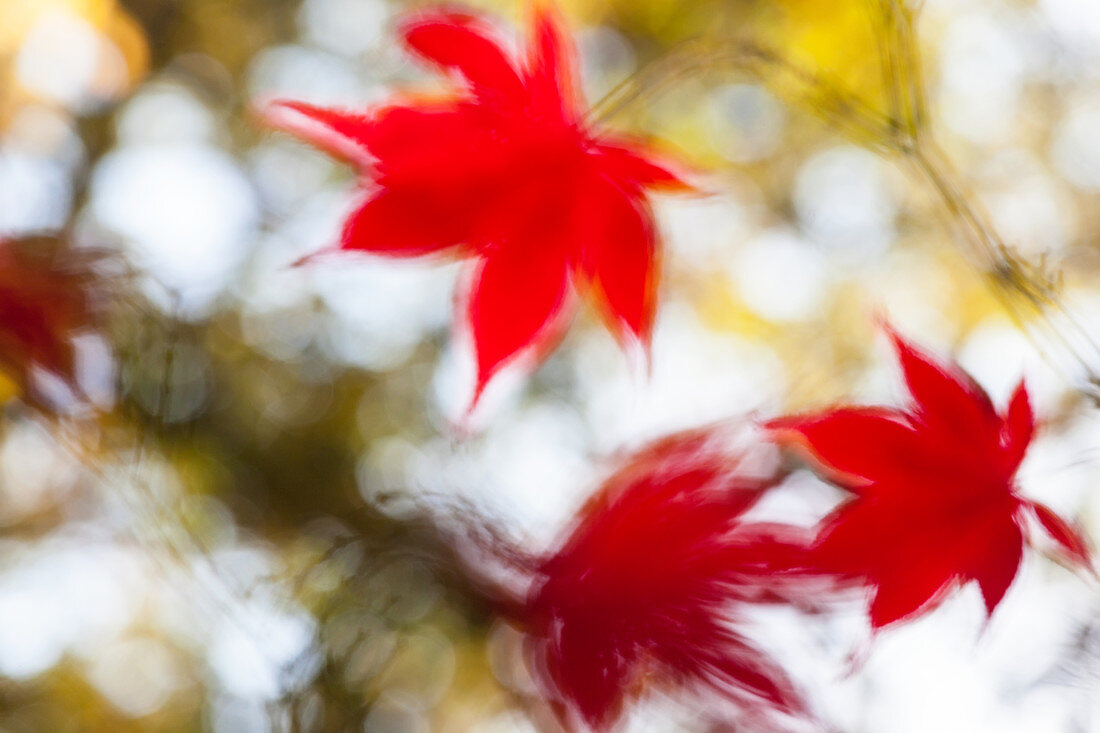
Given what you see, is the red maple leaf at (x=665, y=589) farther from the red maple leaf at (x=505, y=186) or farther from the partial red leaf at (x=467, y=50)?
the partial red leaf at (x=467, y=50)

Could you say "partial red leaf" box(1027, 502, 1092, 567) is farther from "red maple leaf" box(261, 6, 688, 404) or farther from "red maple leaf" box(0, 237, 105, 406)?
"red maple leaf" box(0, 237, 105, 406)

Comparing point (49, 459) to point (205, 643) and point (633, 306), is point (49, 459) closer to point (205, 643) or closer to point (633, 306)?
point (205, 643)

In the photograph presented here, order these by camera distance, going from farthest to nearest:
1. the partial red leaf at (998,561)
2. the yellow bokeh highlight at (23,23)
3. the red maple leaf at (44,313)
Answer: the yellow bokeh highlight at (23,23) < the red maple leaf at (44,313) < the partial red leaf at (998,561)

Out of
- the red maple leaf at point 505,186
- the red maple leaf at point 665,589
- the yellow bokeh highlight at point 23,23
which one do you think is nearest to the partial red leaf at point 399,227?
the red maple leaf at point 505,186

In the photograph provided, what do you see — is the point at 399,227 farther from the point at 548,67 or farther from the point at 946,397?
the point at 946,397

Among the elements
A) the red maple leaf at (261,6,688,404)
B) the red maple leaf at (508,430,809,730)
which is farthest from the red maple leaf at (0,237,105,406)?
the red maple leaf at (508,430,809,730)

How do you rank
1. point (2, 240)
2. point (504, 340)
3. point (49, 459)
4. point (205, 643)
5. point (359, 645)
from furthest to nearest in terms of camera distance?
point (49, 459) < point (205, 643) < point (2, 240) < point (359, 645) < point (504, 340)

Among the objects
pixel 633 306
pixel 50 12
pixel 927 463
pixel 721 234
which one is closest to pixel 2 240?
pixel 633 306
